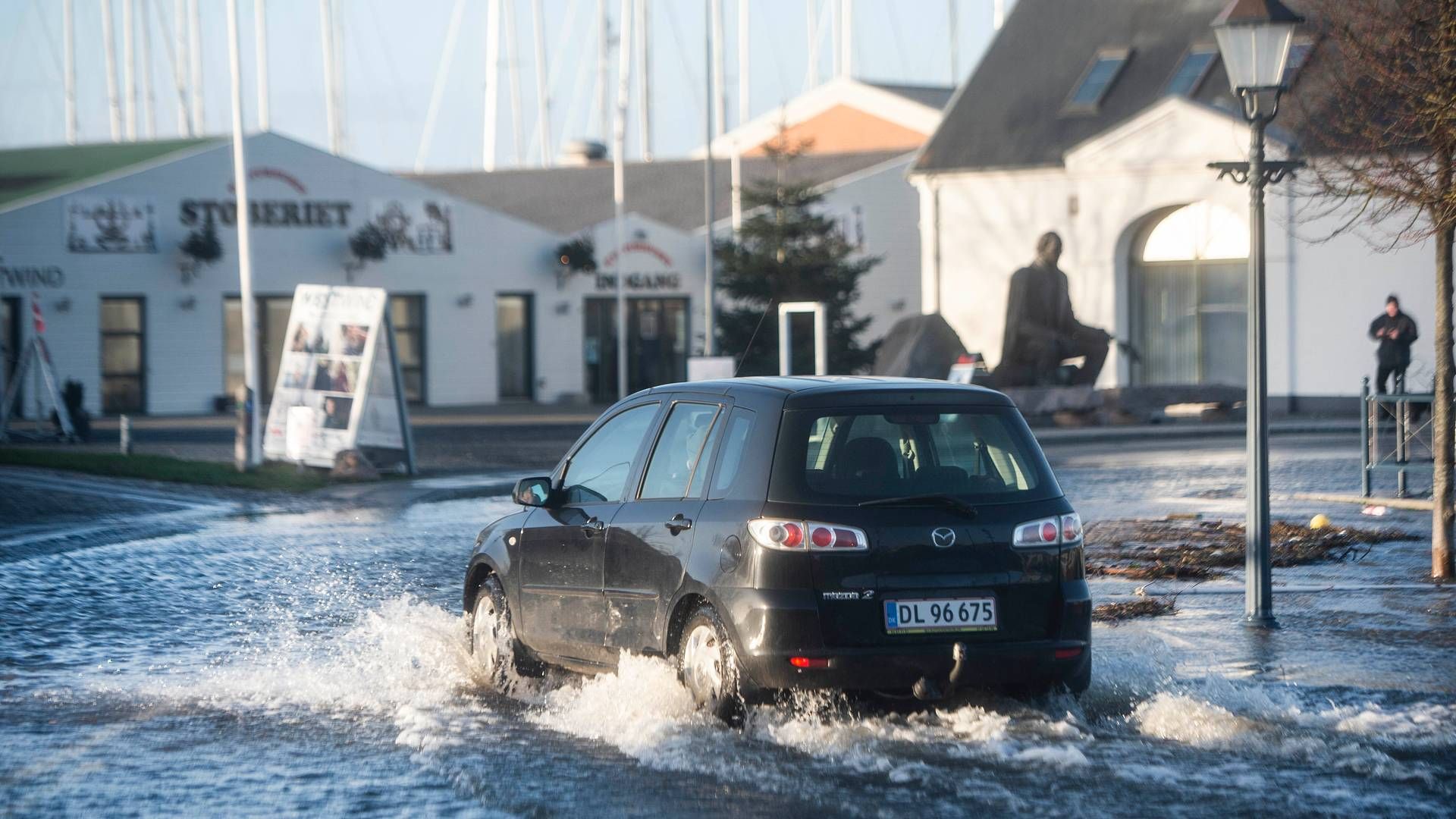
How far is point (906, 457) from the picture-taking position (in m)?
7.75

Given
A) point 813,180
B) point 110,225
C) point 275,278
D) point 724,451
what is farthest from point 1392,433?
point 110,225

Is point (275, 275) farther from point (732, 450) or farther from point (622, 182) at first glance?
point (732, 450)

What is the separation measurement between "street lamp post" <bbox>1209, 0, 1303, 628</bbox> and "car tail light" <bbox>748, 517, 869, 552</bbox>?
Result: 3841mm

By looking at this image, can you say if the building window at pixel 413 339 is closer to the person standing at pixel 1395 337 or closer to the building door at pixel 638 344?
the building door at pixel 638 344

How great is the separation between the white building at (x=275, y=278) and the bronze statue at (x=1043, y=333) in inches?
650

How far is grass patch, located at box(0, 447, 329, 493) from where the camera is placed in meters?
23.1

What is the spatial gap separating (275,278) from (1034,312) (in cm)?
1890

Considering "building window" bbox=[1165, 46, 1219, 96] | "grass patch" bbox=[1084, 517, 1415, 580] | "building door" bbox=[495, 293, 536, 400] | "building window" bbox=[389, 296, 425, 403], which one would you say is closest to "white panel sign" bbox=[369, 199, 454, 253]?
"building window" bbox=[389, 296, 425, 403]

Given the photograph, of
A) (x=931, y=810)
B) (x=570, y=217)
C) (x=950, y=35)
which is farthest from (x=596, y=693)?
(x=950, y=35)

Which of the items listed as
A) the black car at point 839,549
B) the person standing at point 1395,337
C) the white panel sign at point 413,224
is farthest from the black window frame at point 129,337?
the black car at point 839,549

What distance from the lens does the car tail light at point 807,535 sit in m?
7.39

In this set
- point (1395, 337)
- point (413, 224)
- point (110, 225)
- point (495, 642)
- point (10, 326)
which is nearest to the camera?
point (495, 642)

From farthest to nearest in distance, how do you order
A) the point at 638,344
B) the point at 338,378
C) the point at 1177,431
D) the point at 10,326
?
1. the point at 638,344
2. the point at 10,326
3. the point at 1177,431
4. the point at 338,378

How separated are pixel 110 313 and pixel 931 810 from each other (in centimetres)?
3908
